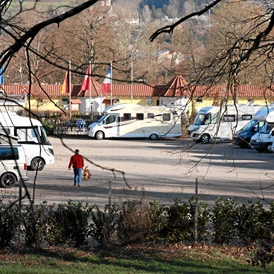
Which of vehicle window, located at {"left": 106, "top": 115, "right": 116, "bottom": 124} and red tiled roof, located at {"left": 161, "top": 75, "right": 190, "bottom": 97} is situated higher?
vehicle window, located at {"left": 106, "top": 115, "right": 116, "bottom": 124}

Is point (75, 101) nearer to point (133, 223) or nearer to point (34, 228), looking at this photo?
point (133, 223)

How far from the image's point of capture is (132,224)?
565 inches

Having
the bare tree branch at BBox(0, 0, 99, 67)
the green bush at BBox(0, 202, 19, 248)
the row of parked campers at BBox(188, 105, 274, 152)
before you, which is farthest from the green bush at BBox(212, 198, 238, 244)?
the row of parked campers at BBox(188, 105, 274, 152)

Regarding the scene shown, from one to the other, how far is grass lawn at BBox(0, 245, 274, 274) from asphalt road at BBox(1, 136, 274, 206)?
1376 mm

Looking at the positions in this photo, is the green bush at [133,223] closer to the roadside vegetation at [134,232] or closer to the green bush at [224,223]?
the roadside vegetation at [134,232]

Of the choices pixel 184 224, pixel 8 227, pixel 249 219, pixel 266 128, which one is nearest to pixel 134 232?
pixel 184 224

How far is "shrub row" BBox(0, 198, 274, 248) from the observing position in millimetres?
14188

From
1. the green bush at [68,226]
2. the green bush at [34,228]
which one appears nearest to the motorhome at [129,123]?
the green bush at [68,226]

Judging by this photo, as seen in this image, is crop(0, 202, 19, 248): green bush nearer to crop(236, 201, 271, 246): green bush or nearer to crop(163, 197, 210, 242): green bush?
crop(163, 197, 210, 242): green bush

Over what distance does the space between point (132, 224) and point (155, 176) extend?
13.2 metres

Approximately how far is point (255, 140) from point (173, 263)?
27921 mm

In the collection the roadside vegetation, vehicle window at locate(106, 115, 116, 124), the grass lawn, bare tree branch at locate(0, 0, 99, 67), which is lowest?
the grass lawn

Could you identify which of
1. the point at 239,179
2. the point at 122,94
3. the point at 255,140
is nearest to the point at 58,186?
the point at 239,179

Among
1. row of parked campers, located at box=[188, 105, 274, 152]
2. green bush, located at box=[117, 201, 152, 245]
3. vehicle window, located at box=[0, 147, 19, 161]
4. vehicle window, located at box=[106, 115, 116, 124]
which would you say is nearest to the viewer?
vehicle window, located at box=[0, 147, 19, 161]
